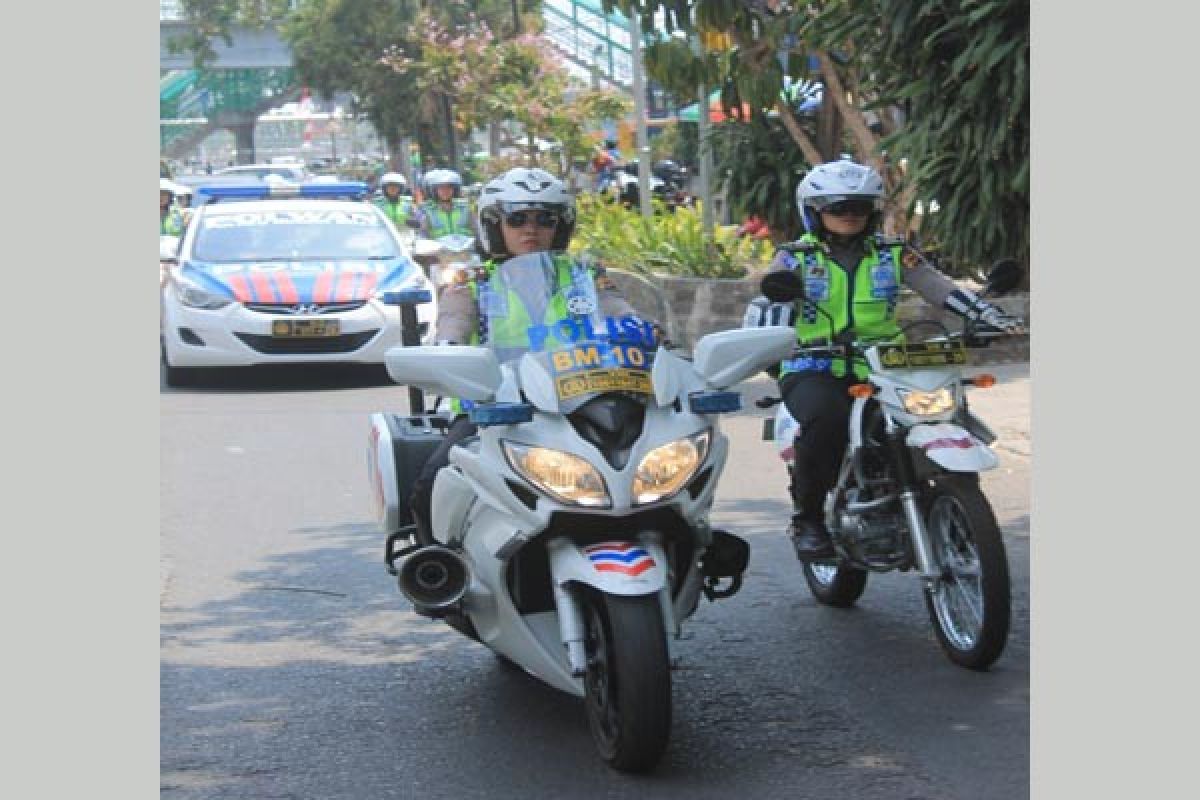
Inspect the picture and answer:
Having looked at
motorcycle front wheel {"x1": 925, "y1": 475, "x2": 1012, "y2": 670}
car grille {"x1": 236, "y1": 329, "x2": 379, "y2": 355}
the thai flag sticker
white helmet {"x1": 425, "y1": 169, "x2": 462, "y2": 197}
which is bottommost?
motorcycle front wheel {"x1": 925, "y1": 475, "x2": 1012, "y2": 670}

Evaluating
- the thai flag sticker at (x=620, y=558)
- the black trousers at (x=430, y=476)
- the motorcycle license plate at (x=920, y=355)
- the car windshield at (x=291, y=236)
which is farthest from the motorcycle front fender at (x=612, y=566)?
the car windshield at (x=291, y=236)

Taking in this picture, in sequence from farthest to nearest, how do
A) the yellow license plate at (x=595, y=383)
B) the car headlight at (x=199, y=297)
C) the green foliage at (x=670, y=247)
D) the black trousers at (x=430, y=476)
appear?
the green foliage at (x=670, y=247) < the car headlight at (x=199, y=297) < the black trousers at (x=430, y=476) < the yellow license plate at (x=595, y=383)

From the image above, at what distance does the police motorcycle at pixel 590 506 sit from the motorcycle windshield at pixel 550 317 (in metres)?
0.01

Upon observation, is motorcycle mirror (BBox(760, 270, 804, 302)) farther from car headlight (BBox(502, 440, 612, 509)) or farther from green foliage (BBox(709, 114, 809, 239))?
green foliage (BBox(709, 114, 809, 239))

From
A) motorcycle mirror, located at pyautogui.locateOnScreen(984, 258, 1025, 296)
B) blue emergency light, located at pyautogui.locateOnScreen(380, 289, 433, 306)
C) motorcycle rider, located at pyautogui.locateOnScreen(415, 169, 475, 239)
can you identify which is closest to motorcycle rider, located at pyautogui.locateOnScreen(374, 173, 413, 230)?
motorcycle rider, located at pyautogui.locateOnScreen(415, 169, 475, 239)

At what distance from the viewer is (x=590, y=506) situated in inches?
229

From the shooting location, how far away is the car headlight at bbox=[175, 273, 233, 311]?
1652cm

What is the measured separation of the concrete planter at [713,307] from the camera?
51.6 feet

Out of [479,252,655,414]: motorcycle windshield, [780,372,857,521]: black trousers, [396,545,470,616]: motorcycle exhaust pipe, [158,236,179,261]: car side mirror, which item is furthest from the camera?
[158,236,179,261]: car side mirror

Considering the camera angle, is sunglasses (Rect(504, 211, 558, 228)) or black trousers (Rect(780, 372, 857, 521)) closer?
sunglasses (Rect(504, 211, 558, 228))

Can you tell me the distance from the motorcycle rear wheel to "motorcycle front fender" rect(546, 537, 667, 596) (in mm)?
2066

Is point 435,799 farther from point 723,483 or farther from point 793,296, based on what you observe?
point 723,483

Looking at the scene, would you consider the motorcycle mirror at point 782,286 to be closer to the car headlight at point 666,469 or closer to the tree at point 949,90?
the car headlight at point 666,469

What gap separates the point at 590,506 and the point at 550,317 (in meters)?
0.91
